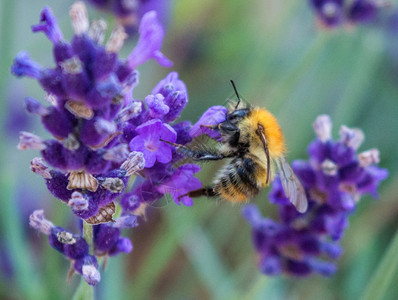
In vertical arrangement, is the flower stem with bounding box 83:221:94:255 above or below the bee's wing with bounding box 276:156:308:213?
below

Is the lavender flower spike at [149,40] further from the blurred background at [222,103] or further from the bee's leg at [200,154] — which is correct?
the blurred background at [222,103]

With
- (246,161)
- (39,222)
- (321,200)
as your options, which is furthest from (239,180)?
(39,222)

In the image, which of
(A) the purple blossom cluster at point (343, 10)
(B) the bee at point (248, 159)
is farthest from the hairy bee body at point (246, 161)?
(A) the purple blossom cluster at point (343, 10)

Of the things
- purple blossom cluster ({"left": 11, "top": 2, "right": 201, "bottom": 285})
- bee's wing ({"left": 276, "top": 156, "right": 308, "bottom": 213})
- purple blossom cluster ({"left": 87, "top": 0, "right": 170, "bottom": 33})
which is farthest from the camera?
purple blossom cluster ({"left": 87, "top": 0, "right": 170, "bottom": 33})

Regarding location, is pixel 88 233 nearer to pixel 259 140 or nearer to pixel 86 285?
pixel 86 285

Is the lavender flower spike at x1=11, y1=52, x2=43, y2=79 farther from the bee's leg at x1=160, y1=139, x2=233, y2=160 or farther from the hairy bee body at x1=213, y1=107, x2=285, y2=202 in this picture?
the hairy bee body at x1=213, y1=107, x2=285, y2=202

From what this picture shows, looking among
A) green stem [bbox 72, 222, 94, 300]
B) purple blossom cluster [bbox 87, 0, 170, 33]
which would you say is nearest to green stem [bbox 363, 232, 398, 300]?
green stem [bbox 72, 222, 94, 300]
